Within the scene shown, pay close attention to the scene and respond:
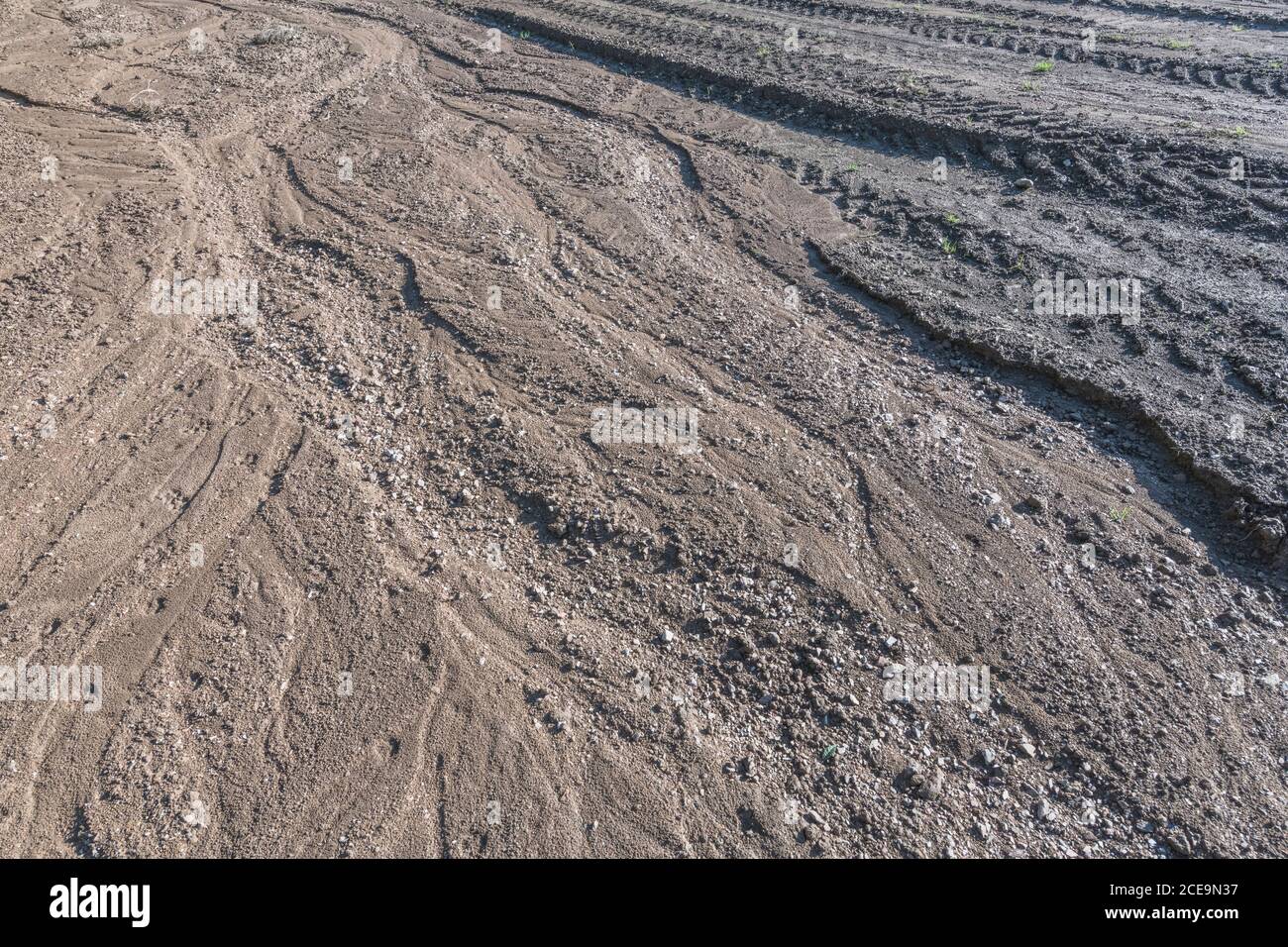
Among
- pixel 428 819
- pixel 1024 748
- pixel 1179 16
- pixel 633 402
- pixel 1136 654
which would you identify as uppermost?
pixel 1179 16

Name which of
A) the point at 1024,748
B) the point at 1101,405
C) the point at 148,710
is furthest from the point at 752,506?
the point at 148,710

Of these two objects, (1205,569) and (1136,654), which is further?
(1205,569)

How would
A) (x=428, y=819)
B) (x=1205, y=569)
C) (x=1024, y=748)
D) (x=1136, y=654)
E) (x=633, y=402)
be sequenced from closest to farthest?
1. (x=428, y=819)
2. (x=1024, y=748)
3. (x=1136, y=654)
4. (x=1205, y=569)
5. (x=633, y=402)

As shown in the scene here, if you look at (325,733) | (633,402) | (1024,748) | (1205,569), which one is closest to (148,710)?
(325,733)

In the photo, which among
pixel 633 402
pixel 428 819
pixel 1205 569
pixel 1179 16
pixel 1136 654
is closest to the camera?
pixel 428 819

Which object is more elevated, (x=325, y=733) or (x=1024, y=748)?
(x=1024, y=748)

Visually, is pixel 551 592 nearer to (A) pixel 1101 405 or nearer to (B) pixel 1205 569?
(B) pixel 1205 569
